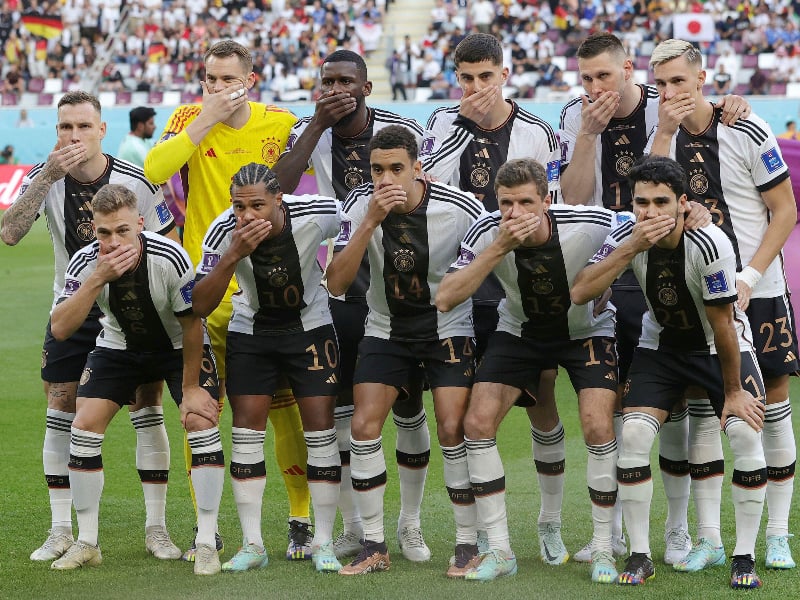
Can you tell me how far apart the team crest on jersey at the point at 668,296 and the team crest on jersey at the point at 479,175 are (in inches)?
47.3

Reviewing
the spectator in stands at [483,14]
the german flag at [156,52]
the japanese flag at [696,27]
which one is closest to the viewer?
the japanese flag at [696,27]

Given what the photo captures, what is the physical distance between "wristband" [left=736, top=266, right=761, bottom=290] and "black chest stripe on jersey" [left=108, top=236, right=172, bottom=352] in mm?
2732

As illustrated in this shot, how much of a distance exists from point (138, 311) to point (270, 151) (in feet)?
3.78

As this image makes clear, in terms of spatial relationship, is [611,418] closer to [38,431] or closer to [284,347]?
[284,347]

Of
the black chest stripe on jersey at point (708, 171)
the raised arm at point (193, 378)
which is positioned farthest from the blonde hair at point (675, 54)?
the raised arm at point (193, 378)

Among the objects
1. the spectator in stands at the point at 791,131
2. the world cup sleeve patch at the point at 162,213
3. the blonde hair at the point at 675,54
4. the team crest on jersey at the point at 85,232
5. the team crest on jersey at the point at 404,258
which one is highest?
the blonde hair at the point at 675,54

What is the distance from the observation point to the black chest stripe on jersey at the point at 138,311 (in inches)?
221

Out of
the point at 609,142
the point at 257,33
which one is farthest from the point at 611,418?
the point at 257,33

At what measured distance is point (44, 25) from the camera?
32.6 m

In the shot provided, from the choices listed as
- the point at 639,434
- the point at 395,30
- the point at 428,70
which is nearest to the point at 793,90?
the point at 428,70

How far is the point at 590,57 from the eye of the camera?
19.2 ft

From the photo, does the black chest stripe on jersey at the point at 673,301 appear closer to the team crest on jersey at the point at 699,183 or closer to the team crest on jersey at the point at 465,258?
the team crest on jersey at the point at 699,183

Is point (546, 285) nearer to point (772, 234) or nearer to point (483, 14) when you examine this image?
point (772, 234)

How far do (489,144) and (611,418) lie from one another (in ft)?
5.15
